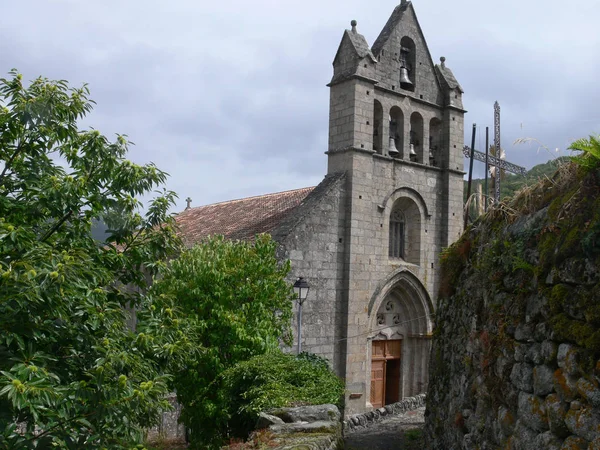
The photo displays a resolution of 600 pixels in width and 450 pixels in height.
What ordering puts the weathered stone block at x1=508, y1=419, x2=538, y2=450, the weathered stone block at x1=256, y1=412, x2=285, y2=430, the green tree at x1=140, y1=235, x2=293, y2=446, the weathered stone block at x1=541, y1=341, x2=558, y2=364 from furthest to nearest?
1. the green tree at x1=140, y1=235, x2=293, y2=446
2. the weathered stone block at x1=256, y1=412, x2=285, y2=430
3. the weathered stone block at x1=508, y1=419, x2=538, y2=450
4. the weathered stone block at x1=541, y1=341, x2=558, y2=364

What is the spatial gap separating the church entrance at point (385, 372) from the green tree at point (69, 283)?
13.0 metres

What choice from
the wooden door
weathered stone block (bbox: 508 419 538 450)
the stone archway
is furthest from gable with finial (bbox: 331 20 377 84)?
weathered stone block (bbox: 508 419 538 450)

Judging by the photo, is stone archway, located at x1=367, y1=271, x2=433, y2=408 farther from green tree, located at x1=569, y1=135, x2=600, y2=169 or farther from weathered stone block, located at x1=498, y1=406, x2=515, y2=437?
green tree, located at x1=569, y1=135, x2=600, y2=169

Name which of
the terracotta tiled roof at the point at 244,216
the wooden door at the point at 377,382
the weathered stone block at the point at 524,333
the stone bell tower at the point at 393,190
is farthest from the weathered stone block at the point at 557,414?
the wooden door at the point at 377,382

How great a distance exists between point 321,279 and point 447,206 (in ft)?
19.3

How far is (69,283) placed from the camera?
5562 mm

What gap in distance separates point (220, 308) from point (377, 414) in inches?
220

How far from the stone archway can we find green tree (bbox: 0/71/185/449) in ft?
42.2

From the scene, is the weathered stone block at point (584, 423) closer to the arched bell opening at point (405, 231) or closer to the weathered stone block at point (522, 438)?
the weathered stone block at point (522, 438)

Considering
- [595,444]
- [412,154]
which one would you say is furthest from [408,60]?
[595,444]

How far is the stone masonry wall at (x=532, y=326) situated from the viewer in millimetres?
4875

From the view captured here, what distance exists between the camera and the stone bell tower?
58.4 ft

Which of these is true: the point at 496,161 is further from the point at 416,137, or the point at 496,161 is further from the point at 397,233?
the point at 397,233

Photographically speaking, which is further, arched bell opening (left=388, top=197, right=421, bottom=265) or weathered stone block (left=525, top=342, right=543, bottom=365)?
arched bell opening (left=388, top=197, right=421, bottom=265)
